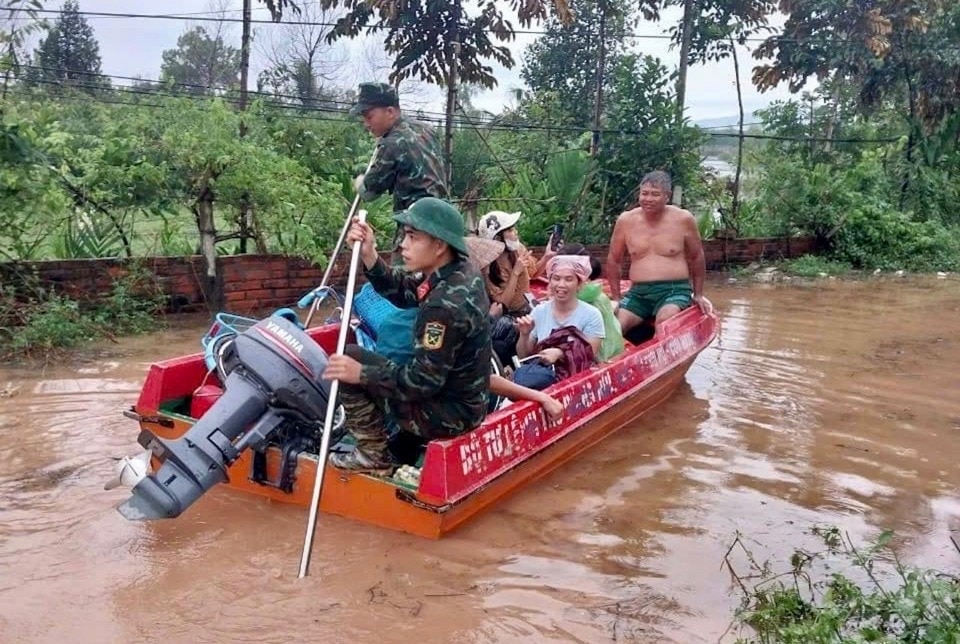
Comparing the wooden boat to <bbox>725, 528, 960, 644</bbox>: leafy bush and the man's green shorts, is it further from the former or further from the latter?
the man's green shorts

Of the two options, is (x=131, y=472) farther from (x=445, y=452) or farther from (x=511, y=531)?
(x=511, y=531)

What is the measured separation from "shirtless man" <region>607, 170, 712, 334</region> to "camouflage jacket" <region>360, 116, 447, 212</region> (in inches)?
86.0

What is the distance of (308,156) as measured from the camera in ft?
33.4

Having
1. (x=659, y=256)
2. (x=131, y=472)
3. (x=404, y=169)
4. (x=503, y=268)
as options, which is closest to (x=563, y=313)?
(x=503, y=268)

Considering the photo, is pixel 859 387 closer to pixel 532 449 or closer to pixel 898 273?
pixel 532 449

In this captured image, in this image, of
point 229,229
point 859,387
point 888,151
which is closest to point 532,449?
point 859,387

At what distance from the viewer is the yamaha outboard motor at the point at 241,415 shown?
3.69 m

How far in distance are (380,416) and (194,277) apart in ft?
16.5

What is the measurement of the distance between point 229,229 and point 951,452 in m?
6.72

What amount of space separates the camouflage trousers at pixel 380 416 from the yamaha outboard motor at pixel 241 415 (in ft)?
0.48

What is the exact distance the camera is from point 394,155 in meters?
5.39

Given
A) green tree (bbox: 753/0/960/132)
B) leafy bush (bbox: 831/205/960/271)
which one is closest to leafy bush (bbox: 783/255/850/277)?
leafy bush (bbox: 831/205/960/271)

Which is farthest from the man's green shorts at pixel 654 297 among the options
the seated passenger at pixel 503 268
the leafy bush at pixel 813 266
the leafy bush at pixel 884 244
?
the leafy bush at pixel 884 244

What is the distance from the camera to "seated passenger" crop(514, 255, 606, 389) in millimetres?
5520
